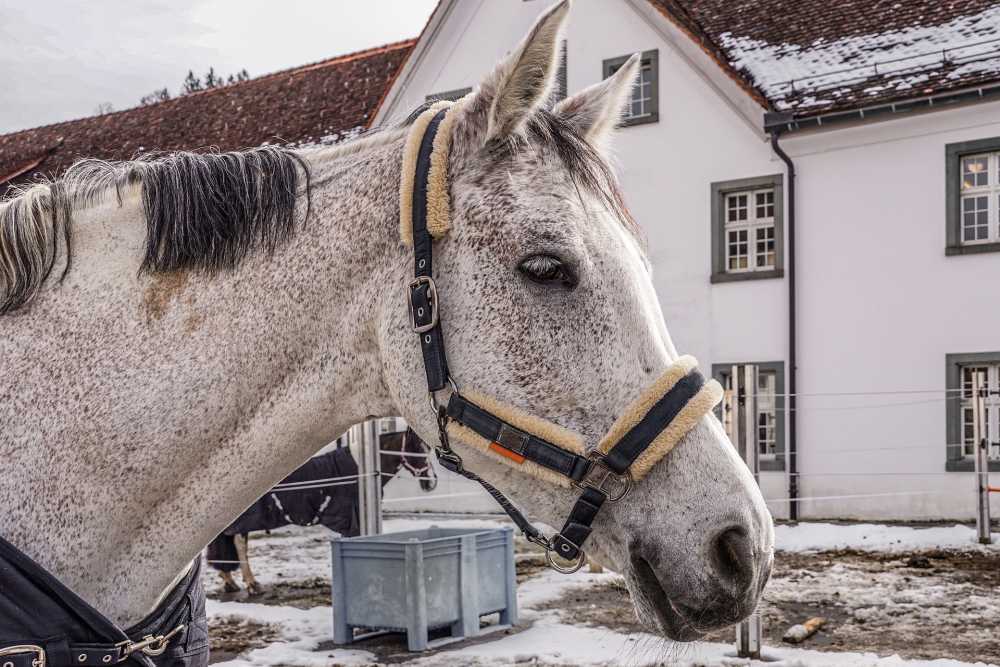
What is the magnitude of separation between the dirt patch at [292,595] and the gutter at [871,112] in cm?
979

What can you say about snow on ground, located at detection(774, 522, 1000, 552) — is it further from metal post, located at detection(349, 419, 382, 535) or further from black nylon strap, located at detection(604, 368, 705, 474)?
black nylon strap, located at detection(604, 368, 705, 474)

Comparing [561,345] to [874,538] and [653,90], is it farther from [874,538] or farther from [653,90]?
[653,90]

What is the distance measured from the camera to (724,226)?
1623 centimetres

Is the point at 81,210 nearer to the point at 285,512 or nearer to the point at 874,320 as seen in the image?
the point at 285,512

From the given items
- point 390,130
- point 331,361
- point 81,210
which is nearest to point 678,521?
point 331,361

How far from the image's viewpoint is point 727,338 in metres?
16.0

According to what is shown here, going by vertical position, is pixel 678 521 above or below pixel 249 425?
below

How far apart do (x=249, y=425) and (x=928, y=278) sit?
14188 mm

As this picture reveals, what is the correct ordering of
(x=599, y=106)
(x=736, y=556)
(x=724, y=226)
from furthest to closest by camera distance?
1. (x=724, y=226)
2. (x=599, y=106)
3. (x=736, y=556)

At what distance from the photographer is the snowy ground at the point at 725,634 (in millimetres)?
6699

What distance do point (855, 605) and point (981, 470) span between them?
4.75 metres

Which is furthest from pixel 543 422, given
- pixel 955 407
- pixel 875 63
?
pixel 875 63

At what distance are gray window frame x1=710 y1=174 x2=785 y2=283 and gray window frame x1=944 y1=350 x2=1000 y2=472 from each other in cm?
282

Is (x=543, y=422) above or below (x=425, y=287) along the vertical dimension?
below
